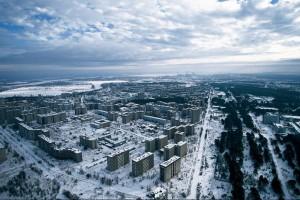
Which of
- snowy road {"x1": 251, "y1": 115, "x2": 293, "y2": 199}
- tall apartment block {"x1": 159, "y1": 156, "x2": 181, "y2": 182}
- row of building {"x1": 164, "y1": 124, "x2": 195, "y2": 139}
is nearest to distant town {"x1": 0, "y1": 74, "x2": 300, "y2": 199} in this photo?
tall apartment block {"x1": 159, "y1": 156, "x2": 181, "y2": 182}

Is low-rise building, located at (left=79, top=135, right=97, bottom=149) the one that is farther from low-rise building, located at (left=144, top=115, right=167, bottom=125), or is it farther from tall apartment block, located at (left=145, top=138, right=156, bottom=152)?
low-rise building, located at (left=144, top=115, right=167, bottom=125)

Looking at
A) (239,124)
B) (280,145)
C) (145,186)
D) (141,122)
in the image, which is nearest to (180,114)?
(141,122)

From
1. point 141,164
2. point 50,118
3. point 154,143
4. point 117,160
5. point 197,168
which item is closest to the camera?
point 141,164

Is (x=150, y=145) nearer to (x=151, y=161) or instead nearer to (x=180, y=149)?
(x=180, y=149)

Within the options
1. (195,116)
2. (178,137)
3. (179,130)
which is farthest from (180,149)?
(195,116)

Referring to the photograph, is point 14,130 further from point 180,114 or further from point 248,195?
point 248,195

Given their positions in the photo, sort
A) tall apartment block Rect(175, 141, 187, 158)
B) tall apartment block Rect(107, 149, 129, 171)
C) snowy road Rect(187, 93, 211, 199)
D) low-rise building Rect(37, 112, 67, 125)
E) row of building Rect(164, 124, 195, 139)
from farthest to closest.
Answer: low-rise building Rect(37, 112, 67, 125), row of building Rect(164, 124, 195, 139), tall apartment block Rect(175, 141, 187, 158), tall apartment block Rect(107, 149, 129, 171), snowy road Rect(187, 93, 211, 199)
